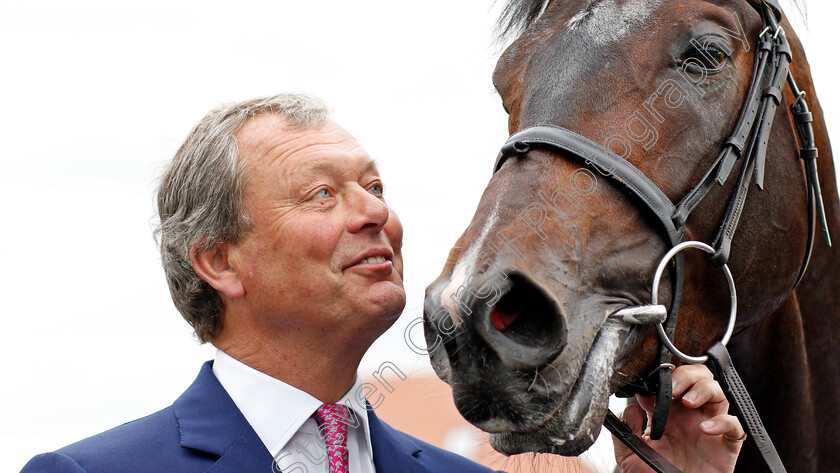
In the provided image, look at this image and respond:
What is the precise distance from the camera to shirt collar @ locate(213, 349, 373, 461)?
233cm

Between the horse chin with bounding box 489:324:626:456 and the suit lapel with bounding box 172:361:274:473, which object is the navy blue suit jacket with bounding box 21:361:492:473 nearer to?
the suit lapel with bounding box 172:361:274:473

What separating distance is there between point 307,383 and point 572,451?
1.00m

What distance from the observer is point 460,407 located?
1.92 metres

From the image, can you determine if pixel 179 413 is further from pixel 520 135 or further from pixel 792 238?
pixel 792 238

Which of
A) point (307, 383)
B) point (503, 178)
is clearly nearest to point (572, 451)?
point (503, 178)

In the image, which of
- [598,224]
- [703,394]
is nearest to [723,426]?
[703,394]

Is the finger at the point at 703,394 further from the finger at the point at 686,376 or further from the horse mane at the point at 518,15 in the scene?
the horse mane at the point at 518,15

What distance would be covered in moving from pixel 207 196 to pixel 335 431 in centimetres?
97

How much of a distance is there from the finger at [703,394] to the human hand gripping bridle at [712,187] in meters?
0.05

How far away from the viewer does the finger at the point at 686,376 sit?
237cm

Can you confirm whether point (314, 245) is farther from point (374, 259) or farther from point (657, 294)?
point (657, 294)

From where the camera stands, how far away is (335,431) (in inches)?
92.5

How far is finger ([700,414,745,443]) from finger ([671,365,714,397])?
12 centimetres

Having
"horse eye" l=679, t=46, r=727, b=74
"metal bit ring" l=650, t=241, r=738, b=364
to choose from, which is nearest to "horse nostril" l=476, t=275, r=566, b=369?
"metal bit ring" l=650, t=241, r=738, b=364
